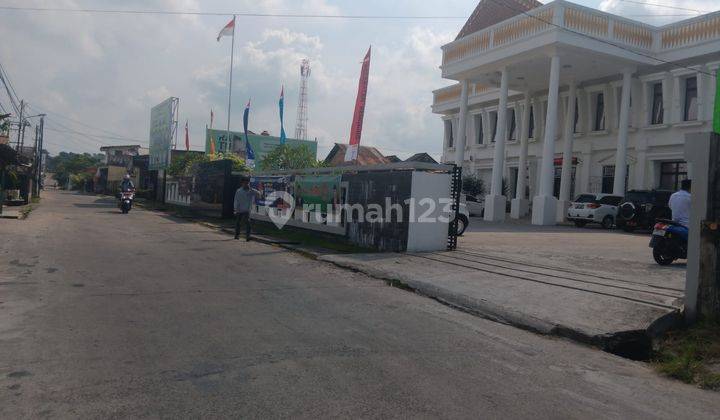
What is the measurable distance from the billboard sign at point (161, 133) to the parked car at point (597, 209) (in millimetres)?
27051

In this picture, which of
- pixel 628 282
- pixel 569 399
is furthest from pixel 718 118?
pixel 569 399

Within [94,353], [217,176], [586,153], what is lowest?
[94,353]

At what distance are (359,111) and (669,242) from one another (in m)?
13.5

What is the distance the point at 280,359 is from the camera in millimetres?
5102

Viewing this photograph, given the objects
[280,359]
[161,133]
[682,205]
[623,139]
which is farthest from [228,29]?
[280,359]

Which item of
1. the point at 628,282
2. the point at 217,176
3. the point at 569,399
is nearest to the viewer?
the point at 569,399

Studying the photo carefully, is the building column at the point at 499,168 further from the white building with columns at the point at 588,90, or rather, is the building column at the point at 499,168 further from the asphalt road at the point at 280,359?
the asphalt road at the point at 280,359

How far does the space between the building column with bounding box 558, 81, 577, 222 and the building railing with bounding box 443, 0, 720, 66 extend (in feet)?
14.7

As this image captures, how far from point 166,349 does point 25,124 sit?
49.1 m

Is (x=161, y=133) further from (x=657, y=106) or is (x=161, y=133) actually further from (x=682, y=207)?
(x=682, y=207)

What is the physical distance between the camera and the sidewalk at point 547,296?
6.51 meters

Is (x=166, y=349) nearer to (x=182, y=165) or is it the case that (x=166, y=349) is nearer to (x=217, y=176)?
(x=217, y=176)

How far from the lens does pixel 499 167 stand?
97.1 ft

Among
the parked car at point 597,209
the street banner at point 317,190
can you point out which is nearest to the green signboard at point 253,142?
the parked car at point 597,209
